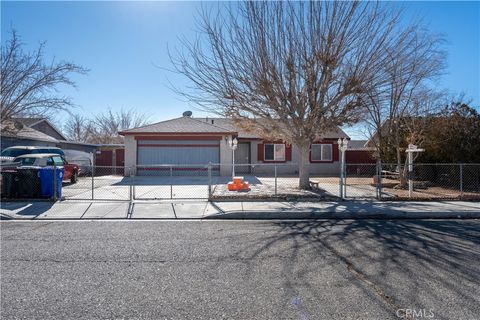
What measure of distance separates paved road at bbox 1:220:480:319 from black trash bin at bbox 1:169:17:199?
16.4ft

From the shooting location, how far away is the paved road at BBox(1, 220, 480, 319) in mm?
3512

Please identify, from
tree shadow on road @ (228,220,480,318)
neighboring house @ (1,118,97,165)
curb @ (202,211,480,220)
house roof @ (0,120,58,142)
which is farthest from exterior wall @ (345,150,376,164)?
house roof @ (0,120,58,142)

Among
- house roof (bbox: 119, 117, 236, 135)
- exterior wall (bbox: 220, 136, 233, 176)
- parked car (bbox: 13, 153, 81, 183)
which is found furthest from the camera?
exterior wall (bbox: 220, 136, 233, 176)

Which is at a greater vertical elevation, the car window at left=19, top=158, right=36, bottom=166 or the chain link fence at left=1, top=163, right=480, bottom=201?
the car window at left=19, top=158, right=36, bottom=166

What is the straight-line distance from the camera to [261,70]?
12.0 metres

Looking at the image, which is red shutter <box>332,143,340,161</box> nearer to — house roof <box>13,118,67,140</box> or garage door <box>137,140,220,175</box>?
garage door <box>137,140,220,175</box>

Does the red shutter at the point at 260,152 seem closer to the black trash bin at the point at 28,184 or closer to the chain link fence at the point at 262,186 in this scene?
the chain link fence at the point at 262,186

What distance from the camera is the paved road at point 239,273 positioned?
3512 millimetres

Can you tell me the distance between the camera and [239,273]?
15.0 feet

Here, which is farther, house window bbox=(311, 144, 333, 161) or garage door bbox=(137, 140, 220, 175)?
house window bbox=(311, 144, 333, 161)

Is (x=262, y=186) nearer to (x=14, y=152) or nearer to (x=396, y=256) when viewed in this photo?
(x=396, y=256)

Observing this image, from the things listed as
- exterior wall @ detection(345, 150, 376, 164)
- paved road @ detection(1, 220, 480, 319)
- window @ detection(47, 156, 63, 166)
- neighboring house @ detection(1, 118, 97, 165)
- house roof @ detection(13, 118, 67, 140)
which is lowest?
paved road @ detection(1, 220, 480, 319)

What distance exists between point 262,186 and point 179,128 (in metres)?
9.40

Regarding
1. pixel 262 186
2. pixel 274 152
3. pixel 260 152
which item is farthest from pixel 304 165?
pixel 274 152
